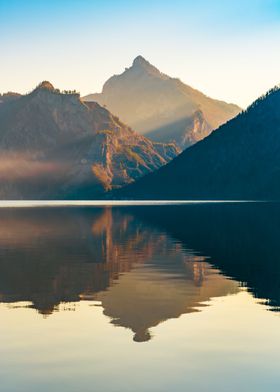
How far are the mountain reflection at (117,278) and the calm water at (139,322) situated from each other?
9 centimetres

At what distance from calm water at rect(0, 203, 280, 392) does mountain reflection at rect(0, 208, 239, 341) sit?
0.29ft

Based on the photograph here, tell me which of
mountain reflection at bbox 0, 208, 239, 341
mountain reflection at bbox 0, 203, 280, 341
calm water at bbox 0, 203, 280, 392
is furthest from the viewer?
mountain reflection at bbox 0, 203, 280, 341

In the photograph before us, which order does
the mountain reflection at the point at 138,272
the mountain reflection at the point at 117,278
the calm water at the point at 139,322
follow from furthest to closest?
the mountain reflection at the point at 138,272 < the mountain reflection at the point at 117,278 < the calm water at the point at 139,322

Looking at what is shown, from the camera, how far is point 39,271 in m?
61.6

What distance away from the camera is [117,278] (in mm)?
57438

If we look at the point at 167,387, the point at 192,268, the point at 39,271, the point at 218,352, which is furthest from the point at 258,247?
the point at 167,387

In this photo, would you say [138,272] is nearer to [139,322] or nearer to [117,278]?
[117,278]

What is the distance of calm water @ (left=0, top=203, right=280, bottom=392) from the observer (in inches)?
1046

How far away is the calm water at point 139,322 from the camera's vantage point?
1046 inches

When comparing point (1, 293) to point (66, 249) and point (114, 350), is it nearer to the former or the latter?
point (114, 350)

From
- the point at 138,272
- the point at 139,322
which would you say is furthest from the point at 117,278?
the point at 139,322

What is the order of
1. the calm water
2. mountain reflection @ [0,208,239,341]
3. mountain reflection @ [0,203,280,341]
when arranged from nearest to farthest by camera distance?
the calm water < mountain reflection @ [0,208,239,341] < mountain reflection @ [0,203,280,341]

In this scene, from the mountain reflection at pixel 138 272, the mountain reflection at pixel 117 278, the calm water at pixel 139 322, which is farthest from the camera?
the mountain reflection at pixel 138 272

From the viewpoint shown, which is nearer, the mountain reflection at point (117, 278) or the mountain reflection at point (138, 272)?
the mountain reflection at point (117, 278)
